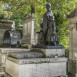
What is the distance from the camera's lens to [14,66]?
5730 millimetres

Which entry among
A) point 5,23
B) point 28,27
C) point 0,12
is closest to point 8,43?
point 5,23

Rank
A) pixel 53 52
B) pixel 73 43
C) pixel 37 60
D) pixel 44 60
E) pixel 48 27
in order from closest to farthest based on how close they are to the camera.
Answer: pixel 37 60 → pixel 44 60 → pixel 53 52 → pixel 48 27 → pixel 73 43

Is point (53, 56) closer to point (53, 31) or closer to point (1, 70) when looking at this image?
point (53, 31)

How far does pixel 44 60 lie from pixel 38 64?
0.96ft

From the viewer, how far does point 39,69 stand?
5684 mm

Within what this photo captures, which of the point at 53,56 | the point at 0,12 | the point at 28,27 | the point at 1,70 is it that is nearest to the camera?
the point at 53,56

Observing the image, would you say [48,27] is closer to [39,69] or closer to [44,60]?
[44,60]

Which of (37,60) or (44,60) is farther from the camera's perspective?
(44,60)

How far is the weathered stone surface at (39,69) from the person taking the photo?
539 centimetres

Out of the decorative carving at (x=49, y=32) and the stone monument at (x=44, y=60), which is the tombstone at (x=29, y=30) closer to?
the decorative carving at (x=49, y=32)

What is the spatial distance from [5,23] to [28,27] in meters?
4.29

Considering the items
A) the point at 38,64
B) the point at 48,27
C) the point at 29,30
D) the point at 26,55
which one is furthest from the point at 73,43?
the point at 29,30

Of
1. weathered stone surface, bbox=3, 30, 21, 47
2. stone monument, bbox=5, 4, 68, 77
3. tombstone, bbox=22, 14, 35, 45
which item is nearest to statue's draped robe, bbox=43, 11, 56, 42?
stone monument, bbox=5, 4, 68, 77

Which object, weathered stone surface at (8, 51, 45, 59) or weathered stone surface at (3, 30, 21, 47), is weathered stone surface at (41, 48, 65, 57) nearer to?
weathered stone surface at (8, 51, 45, 59)
